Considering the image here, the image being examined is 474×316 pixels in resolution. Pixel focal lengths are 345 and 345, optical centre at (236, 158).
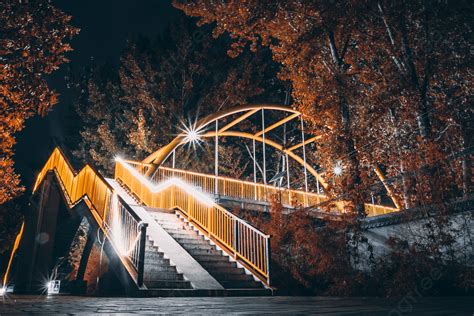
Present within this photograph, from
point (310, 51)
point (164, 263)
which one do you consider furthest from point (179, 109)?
point (164, 263)

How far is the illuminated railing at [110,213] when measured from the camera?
22.5 feet

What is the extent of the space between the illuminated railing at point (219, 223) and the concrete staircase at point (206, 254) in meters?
0.23

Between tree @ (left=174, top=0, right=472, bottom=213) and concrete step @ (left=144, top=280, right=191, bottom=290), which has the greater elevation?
tree @ (left=174, top=0, right=472, bottom=213)

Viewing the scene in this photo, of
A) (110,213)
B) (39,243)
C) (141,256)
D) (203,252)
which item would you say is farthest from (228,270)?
(39,243)

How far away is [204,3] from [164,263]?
13972mm

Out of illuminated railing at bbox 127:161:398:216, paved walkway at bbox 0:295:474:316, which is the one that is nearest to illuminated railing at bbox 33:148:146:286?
paved walkway at bbox 0:295:474:316

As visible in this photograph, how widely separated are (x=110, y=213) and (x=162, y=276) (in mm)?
2241

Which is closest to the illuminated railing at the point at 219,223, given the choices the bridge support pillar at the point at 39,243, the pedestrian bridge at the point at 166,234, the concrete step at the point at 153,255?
the pedestrian bridge at the point at 166,234

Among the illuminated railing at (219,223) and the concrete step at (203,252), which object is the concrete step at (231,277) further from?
the concrete step at (203,252)

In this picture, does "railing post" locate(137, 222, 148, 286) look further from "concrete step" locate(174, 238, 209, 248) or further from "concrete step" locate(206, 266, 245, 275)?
"concrete step" locate(174, 238, 209, 248)

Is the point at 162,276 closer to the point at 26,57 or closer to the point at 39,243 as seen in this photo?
the point at 39,243

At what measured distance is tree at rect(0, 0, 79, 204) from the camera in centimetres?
1091

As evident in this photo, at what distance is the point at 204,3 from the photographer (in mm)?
17438

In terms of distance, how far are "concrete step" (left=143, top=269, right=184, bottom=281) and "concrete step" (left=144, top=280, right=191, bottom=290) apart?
304 mm
